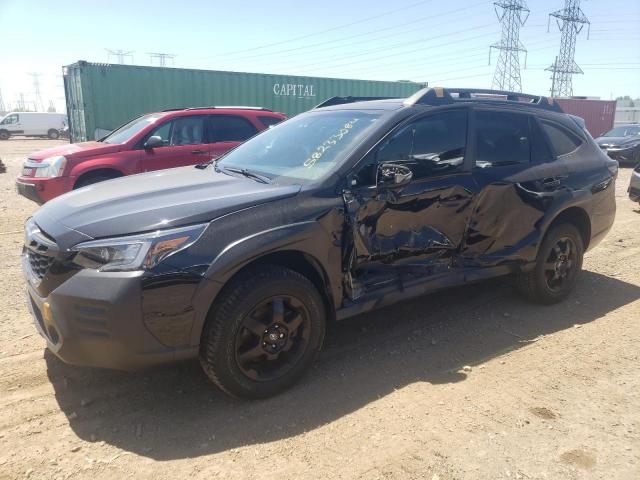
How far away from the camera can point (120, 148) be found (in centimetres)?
728

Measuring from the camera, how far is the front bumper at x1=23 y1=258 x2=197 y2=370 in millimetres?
2459

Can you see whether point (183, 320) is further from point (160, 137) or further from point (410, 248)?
point (160, 137)

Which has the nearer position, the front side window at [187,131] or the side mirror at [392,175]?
the side mirror at [392,175]

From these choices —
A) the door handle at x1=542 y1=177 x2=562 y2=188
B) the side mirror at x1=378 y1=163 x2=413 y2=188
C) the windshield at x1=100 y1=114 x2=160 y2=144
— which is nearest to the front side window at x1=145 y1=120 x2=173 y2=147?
the windshield at x1=100 y1=114 x2=160 y2=144

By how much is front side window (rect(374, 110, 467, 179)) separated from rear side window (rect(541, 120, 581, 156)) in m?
1.07

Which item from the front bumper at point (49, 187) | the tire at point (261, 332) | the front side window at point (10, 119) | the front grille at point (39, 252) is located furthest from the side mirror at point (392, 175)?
the front side window at point (10, 119)

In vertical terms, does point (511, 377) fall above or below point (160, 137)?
below

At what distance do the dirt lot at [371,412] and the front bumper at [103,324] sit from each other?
0.45 meters

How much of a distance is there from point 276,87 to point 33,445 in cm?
1490

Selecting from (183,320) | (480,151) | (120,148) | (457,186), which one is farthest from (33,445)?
(120,148)

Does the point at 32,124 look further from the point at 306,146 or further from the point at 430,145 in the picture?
the point at 430,145

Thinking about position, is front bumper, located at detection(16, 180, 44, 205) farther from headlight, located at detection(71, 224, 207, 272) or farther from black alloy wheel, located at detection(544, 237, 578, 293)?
black alloy wheel, located at detection(544, 237, 578, 293)

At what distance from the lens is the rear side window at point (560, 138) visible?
14.6 feet

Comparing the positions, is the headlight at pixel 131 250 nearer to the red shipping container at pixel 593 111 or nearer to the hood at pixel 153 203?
the hood at pixel 153 203
